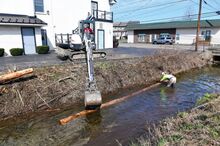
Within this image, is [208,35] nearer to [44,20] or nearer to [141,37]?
[141,37]

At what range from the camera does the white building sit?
18438mm

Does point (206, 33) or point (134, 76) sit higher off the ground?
point (206, 33)

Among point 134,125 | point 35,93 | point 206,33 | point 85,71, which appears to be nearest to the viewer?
point 134,125

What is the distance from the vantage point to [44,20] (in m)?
21.4

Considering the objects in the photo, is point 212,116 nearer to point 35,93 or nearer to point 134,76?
point 35,93

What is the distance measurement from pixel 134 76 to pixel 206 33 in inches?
1225

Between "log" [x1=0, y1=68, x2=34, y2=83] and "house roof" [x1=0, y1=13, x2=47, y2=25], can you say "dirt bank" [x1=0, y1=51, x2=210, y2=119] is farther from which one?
"house roof" [x1=0, y1=13, x2=47, y2=25]

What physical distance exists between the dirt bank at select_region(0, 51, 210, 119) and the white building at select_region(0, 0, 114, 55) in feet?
30.0

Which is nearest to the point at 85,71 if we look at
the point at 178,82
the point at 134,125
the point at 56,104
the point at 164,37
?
the point at 56,104

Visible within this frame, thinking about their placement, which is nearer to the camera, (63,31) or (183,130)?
(183,130)

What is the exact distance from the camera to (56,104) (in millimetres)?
9633

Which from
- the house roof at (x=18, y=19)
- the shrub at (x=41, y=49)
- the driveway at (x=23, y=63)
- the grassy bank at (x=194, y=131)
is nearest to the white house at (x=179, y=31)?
the shrub at (x=41, y=49)

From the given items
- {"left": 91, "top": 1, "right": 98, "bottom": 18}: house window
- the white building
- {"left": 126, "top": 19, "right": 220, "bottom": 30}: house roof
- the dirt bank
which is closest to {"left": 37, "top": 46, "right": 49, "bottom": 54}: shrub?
the white building

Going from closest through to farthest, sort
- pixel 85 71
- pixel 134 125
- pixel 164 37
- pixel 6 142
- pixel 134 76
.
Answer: pixel 6 142
pixel 134 125
pixel 85 71
pixel 134 76
pixel 164 37
